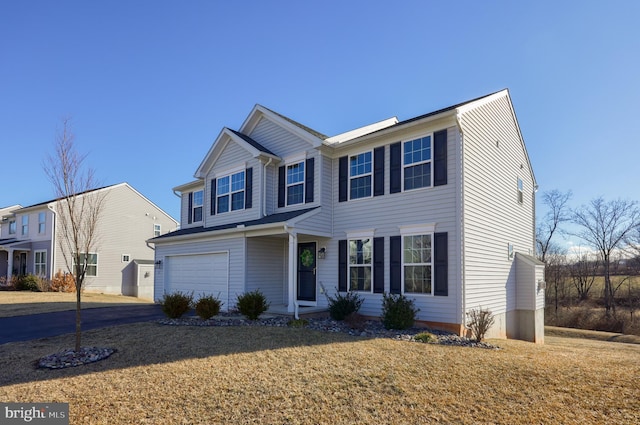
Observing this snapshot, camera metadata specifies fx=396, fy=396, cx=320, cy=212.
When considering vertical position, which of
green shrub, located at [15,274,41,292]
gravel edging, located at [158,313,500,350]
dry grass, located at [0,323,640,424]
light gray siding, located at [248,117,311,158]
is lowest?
green shrub, located at [15,274,41,292]

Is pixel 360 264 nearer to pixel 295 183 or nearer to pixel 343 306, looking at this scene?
pixel 343 306

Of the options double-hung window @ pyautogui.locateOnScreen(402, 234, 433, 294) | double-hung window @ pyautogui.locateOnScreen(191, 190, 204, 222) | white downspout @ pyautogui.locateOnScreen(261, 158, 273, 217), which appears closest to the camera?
double-hung window @ pyautogui.locateOnScreen(402, 234, 433, 294)

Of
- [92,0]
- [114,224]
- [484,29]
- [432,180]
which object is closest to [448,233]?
[432,180]

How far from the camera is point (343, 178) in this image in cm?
1330

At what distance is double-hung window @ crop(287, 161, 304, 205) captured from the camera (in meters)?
14.2

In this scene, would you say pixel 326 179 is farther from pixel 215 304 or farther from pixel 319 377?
pixel 319 377

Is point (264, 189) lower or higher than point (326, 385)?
higher

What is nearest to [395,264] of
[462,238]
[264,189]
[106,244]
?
[462,238]

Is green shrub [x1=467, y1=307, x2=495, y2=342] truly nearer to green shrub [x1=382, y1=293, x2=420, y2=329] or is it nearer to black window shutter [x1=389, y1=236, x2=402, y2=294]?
green shrub [x1=382, y1=293, x2=420, y2=329]

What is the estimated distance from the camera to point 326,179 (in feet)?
44.5

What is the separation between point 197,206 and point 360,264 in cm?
1002

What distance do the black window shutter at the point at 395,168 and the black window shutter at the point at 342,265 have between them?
8.07 ft
